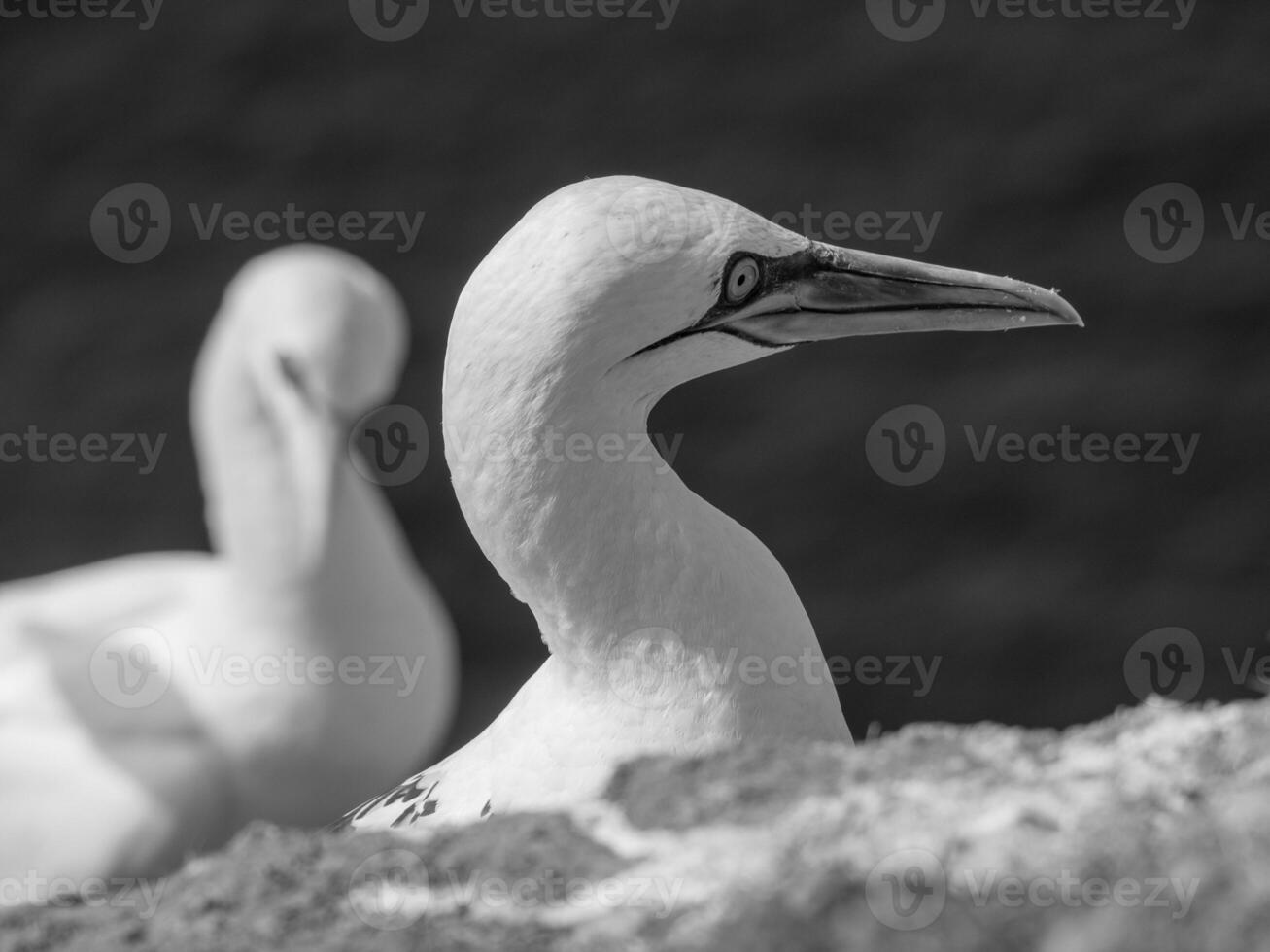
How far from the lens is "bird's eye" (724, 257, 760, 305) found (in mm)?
4434

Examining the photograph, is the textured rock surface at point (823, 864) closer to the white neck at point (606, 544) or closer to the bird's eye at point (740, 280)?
the white neck at point (606, 544)

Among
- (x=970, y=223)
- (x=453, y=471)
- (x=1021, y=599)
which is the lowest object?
(x=1021, y=599)

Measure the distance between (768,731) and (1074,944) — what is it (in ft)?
6.15

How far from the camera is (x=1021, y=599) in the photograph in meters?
10.0

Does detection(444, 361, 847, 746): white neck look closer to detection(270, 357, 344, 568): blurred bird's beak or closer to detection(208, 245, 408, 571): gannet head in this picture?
detection(270, 357, 344, 568): blurred bird's beak

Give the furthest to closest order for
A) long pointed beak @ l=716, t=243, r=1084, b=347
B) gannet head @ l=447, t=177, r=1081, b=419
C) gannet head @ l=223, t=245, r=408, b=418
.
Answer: gannet head @ l=223, t=245, r=408, b=418, long pointed beak @ l=716, t=243, r=1084, b=347, gannet head @ l=447, t=177, r=1081, b=419

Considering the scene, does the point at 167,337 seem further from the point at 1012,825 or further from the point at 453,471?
the point at 1012,825

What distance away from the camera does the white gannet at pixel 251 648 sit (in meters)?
7.34

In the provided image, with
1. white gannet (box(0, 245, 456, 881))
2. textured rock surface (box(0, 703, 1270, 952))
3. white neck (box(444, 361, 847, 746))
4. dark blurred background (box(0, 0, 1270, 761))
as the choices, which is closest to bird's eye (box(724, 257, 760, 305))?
white neck (box(444, 361, 847, 746))

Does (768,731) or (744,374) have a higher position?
(744,374)

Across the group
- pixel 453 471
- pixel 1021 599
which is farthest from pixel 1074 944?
pixel 1021 599

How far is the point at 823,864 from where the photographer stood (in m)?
2.89

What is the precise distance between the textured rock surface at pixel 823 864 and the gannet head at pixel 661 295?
108 cm

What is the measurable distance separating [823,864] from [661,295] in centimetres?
173
